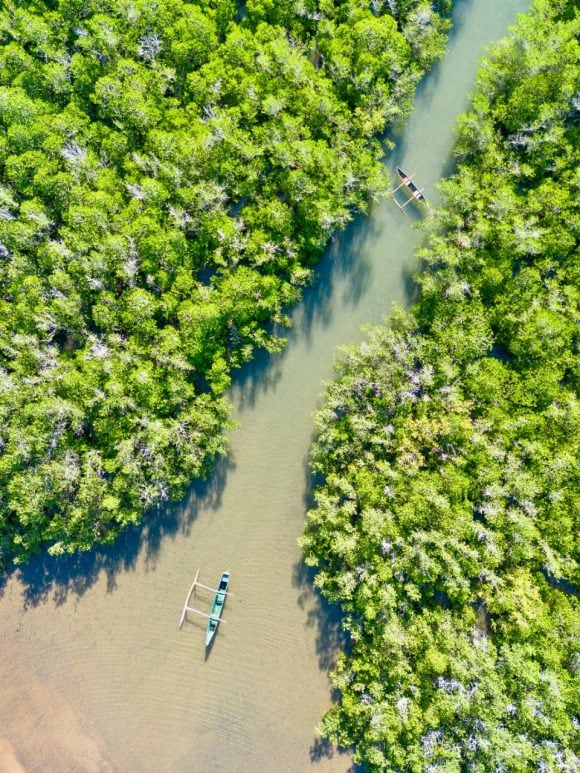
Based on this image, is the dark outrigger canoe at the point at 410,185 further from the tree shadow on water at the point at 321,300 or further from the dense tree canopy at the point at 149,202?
the tree shadow on water at the point at 321,300

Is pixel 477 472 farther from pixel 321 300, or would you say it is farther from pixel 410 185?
pixel 410 185

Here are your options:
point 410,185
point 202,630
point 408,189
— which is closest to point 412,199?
point 408,189

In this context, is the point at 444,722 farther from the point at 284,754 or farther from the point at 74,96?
the point at 74,96

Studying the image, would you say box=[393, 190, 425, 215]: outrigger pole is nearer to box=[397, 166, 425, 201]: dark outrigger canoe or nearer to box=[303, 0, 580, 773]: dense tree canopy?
box=[397, 166, 425, 201]: dark outrigger canoe

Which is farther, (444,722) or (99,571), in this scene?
(99,571)

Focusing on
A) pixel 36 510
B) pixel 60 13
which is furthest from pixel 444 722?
pixel 60 13

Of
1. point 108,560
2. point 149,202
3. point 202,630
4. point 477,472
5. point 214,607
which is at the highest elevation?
point 149,202
